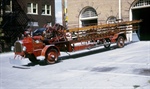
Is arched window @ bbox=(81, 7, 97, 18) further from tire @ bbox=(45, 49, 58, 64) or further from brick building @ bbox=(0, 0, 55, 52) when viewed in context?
tire @ bbox=(45, 49, 58, 64)

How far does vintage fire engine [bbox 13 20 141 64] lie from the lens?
1434cm

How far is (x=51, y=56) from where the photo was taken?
1491cm

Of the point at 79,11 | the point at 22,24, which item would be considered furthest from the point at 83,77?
the point at 22,24

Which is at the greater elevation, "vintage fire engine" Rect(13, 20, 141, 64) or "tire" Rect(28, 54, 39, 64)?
"vintage fire engine" Rect(13, 20, 141, 64)

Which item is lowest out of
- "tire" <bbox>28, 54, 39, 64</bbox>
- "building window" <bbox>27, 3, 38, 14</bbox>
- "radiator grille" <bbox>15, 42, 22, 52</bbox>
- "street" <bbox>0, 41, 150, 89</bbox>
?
"street" <bbox>0, 41, 150, 89</bbox>

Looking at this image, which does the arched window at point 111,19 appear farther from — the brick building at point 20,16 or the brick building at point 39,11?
the brick building at point 39,11

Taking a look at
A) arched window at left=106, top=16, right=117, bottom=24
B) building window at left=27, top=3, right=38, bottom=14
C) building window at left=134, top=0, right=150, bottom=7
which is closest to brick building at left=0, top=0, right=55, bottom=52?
building window at left=27, top=3, right=38, bottom=14

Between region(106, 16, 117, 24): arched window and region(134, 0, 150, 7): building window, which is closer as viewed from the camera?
region(134, 0, 150, 7): building window

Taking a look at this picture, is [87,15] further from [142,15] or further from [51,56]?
[51,56]

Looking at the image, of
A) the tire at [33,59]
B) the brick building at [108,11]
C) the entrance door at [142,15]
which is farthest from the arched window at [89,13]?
the tire at [33,59]

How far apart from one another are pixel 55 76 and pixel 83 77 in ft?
4.58

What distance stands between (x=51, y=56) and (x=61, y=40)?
55.7 inches

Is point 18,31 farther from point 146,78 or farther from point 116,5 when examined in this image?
point 146,78

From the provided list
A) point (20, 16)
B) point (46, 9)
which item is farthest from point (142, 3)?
point (46, 9)
